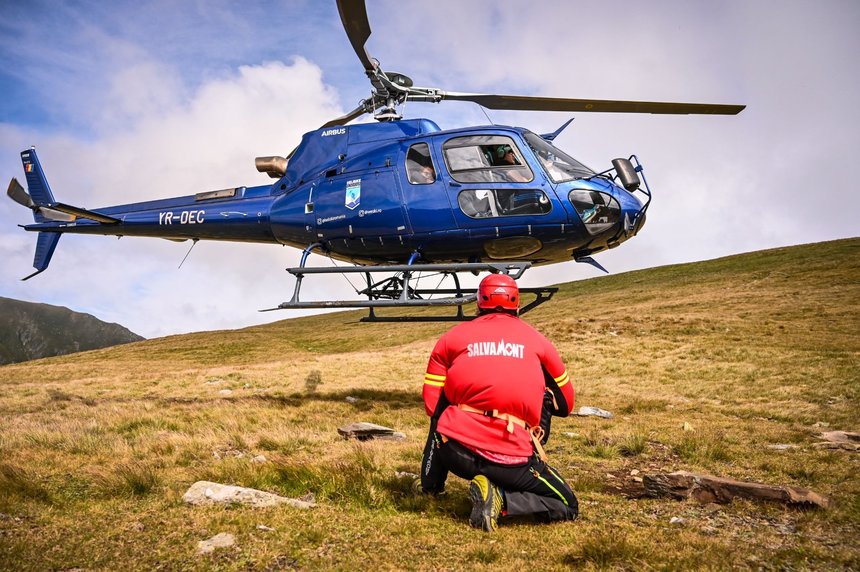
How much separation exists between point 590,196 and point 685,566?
826cm

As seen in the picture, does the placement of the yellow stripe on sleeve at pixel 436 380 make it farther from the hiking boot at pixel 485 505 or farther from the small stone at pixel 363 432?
the small stone at pixel 363 432

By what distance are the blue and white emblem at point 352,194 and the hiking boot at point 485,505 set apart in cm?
846

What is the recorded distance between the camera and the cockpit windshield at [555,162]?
11.0m

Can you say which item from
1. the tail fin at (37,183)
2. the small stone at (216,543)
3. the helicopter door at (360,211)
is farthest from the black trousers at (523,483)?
the tail fin at (37,183)

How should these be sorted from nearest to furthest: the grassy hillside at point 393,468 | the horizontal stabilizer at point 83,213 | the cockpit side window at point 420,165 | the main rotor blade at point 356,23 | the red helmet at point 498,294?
the grassy hillside at point 393,468 < the red helmet at point 498,294 < the main rotor blade at point 356,23 < the cockpit side window at point 420,165 < the horizontal stabilizer at point 83,213

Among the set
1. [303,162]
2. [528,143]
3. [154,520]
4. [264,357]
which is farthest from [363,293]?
[264,357]

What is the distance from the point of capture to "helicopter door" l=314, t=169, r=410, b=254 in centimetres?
1191

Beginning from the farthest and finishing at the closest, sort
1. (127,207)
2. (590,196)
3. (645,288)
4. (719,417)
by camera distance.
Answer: (645,288) < (127,207) < (719,417) < (590,196)

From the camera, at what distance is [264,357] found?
48.8 meters

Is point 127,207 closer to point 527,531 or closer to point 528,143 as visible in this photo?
point 528,143

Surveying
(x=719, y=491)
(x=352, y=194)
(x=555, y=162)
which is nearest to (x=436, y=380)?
(x=719, y=491)

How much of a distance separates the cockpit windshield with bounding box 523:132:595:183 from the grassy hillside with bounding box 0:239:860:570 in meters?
5.12

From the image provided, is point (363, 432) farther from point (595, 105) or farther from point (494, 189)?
point (595, 105)

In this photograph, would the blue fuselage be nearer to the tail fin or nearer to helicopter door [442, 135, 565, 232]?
helicopter door [442, 135, 565, 232]
